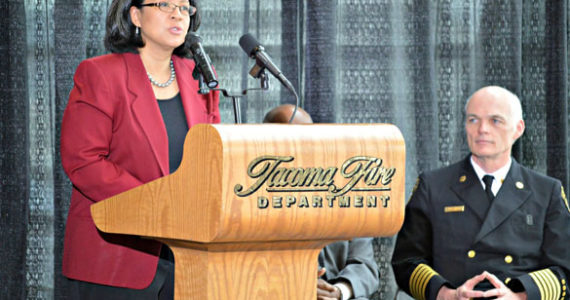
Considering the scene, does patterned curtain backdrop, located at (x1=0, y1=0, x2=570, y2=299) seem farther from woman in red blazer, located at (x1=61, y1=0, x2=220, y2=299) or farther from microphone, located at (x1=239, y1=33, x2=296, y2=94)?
microphone, located at (x1=239, y1=33, x2=296, y2=94)

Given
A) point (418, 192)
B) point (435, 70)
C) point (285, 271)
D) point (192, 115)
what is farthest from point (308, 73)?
point (285, 271)

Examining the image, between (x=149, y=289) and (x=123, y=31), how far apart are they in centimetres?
69

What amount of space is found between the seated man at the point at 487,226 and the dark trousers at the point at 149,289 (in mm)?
1040

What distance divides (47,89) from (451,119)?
1.79 meters

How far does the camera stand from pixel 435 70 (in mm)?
3254

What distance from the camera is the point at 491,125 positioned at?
8.41ft

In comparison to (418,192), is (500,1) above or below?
above

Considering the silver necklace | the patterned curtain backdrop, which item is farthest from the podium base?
the patterned curtain backdrop

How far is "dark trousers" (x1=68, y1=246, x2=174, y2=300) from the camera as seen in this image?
1.65 metres

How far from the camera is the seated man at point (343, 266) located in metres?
2.44

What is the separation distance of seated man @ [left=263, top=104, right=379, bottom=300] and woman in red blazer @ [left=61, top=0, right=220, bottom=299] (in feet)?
2.25

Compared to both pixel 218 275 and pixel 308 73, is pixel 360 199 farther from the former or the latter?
pixel 308 73

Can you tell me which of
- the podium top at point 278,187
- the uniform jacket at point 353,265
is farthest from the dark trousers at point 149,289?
the uniform jacket at point 353,265

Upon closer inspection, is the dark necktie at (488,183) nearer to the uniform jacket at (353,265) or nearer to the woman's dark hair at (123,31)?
the uniform jacket at (353,265)
